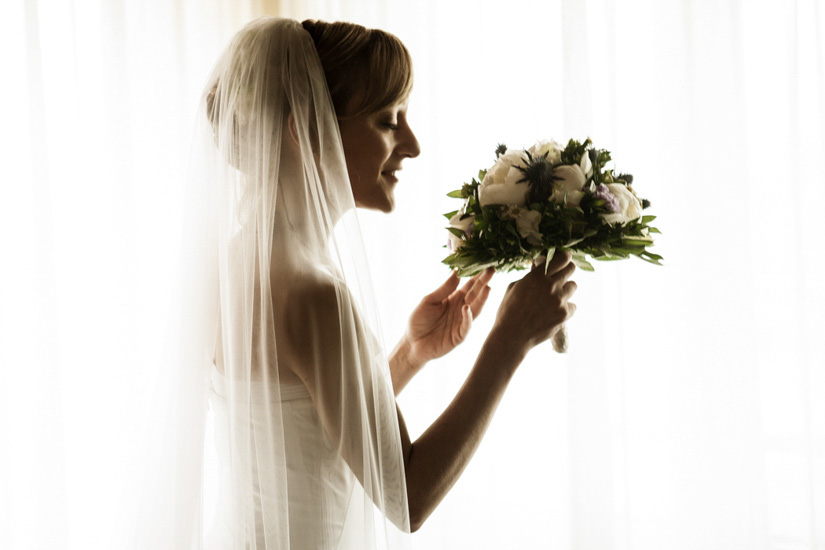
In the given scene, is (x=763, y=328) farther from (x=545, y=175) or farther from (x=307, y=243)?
(x=307, y=243)

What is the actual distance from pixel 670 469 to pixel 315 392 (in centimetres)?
198

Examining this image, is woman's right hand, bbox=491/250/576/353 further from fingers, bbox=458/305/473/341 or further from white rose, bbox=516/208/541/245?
fingers, bbox=458/305/473/341

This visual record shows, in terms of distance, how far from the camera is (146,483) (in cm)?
132

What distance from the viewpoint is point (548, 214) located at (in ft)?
4.58

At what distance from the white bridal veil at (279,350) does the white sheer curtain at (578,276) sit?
1.54 metres

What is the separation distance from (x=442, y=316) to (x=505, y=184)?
0.41 metres

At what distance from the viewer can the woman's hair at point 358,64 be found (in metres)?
1.33

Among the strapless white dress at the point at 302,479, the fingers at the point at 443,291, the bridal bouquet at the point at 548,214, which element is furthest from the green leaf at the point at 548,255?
the strapless white dress at the point at 302,479

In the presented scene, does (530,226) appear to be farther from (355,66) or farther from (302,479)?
(302,479)

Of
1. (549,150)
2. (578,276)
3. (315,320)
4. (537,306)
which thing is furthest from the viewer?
(578,276)

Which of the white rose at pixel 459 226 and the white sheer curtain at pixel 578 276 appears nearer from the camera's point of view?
the white rose at pixel 459 226

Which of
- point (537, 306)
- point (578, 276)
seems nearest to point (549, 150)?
point (537, 306)

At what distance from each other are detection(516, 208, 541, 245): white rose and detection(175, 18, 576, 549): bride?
123 mm

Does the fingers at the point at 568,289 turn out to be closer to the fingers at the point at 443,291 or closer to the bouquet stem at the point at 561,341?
the bouquet stem at the point at 561,341
